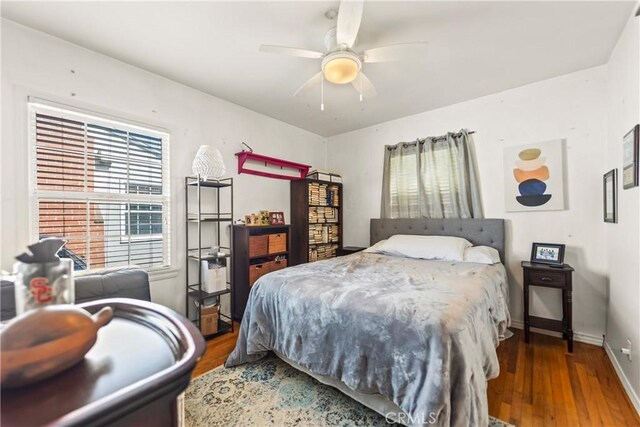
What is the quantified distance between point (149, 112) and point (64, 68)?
64cm

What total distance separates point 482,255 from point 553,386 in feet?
3.74

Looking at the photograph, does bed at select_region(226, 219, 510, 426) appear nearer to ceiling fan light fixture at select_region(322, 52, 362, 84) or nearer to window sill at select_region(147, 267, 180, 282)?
window sill at select_region(147, 267, 180, 282)

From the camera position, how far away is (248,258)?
3.16m

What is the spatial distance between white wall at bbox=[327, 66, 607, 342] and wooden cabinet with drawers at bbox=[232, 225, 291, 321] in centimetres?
258

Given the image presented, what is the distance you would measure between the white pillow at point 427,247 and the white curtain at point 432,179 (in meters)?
0.45

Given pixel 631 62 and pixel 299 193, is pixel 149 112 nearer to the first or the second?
pixel 299 193

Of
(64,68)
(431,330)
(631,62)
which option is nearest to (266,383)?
(431,330)

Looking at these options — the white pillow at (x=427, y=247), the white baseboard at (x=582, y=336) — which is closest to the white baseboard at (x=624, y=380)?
the white baseboard at (x=582, y=336)

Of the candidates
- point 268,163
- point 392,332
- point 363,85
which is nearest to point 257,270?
point 268,163

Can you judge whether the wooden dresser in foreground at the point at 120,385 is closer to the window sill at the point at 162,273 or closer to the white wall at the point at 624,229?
the window sill at the point at 162,273

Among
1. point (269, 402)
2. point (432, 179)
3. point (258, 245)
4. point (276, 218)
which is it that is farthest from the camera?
point (276, 218)

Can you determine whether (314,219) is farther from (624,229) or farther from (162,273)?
(624,229)

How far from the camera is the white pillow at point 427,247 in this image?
2.92 metres

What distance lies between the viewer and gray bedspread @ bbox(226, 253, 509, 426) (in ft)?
4.25
